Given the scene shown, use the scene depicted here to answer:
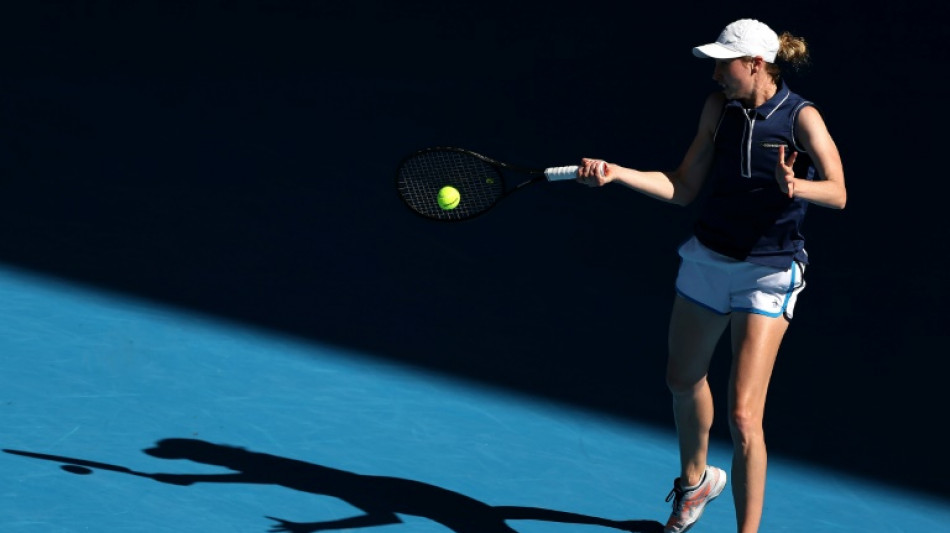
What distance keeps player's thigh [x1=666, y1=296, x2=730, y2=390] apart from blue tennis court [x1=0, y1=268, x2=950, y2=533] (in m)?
0.57

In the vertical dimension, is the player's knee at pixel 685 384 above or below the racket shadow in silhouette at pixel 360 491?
above

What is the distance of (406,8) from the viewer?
33.0 feet

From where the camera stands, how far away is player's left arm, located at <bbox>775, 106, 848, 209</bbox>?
433 centimetres

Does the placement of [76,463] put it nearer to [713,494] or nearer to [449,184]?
[449,184]

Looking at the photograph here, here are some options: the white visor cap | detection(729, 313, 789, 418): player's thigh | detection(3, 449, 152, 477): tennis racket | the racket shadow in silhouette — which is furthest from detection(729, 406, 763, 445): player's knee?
detection(3, 449, 152, 477): tennis racket

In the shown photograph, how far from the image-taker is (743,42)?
448cm

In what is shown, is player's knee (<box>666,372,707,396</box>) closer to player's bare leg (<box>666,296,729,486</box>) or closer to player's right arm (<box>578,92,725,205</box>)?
player's bare leg (<box>666,296,729,486</box>)

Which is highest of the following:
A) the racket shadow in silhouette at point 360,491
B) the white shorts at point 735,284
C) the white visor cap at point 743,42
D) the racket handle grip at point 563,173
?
the white visor cap at point 743,42

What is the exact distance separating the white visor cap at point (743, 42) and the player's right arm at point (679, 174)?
267 mm

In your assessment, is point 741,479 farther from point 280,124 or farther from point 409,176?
point 280,124

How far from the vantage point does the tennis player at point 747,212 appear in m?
4.50

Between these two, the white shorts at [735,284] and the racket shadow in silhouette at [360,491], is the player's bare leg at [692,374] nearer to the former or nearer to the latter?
the white shorts at [735,284]

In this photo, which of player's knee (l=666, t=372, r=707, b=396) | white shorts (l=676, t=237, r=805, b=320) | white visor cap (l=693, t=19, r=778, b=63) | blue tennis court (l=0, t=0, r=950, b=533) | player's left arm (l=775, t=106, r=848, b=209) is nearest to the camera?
player's left arm (l=775, t=106, r=848, b=209)

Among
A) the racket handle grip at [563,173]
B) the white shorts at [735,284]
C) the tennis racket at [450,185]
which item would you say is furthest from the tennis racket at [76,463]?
the white shorts at [735,284]
